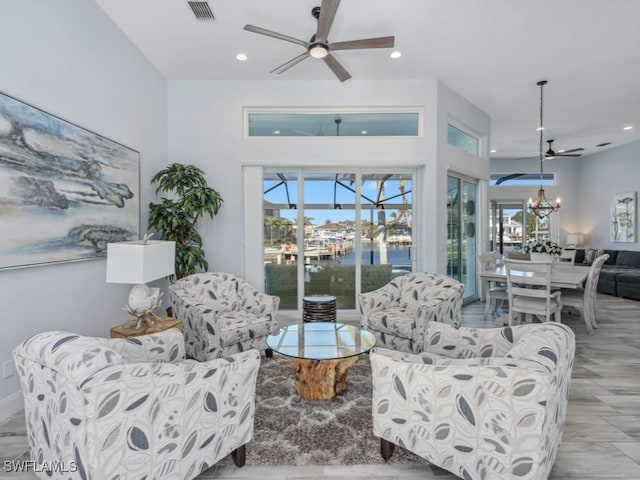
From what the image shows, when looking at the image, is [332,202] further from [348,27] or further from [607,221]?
[607,221]

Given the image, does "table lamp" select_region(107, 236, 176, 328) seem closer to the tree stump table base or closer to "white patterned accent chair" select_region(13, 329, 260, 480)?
"white patterned accent chair" select_region(13, 329, 260, 480)

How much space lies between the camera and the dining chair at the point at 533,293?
3.79 meters

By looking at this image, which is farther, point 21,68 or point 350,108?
point 350,108

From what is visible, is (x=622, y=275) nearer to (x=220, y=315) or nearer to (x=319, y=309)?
(x=319, y=309)

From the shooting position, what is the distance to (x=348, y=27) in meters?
3.43

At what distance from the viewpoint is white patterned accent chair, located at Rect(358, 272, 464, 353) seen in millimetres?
3086

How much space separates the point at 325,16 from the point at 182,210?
8.87 ft

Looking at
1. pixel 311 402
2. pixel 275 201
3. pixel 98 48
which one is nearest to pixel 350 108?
pixel 275 201

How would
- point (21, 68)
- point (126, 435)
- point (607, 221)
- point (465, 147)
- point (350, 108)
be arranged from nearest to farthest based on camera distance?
point (126, 435), point (21, 68), point (350, 108), point (465, 147), point (607, 221)

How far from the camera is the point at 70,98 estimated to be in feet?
9.22

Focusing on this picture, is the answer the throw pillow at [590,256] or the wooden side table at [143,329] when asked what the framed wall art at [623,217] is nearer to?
the throw pillow at [590,256]

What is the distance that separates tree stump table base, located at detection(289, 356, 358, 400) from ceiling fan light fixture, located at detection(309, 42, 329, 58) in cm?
260

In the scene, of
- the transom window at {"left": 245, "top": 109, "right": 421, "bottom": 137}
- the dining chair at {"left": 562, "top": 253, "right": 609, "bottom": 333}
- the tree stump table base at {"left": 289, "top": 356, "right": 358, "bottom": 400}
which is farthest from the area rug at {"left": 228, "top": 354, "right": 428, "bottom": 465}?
the transom window at {"left": 245, "top": 109, "right": 421, "bottom": 137}

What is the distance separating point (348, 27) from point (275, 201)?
2428 mm
